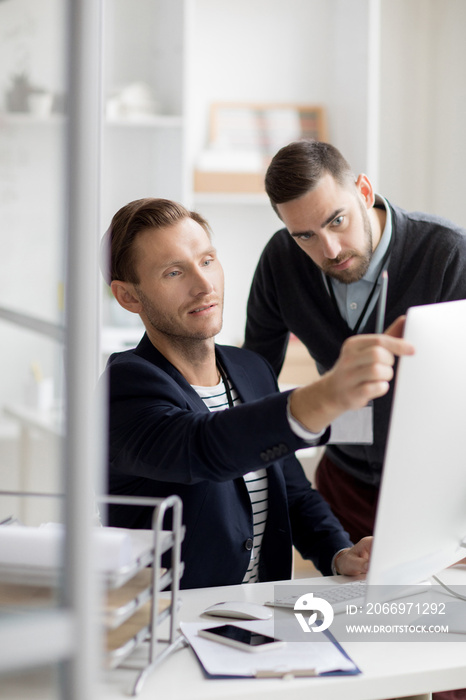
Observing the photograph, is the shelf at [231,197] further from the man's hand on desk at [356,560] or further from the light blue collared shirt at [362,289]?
the man's hand on desk at [356,560]

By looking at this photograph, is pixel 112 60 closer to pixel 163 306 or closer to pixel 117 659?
pixel 163 306

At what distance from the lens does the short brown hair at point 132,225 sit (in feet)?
4.88

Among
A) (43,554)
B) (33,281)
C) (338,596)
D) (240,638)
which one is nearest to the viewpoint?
(33,281)

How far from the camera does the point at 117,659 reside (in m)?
0.94

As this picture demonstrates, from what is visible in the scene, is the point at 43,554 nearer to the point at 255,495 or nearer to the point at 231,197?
the point at 255,495

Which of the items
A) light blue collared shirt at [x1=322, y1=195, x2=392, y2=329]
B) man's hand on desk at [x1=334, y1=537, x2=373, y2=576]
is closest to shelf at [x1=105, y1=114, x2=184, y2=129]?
light blue collared shirt at [x1=322, y1=195, x2=392, y2=329]

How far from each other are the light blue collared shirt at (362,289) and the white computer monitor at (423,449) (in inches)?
31.0

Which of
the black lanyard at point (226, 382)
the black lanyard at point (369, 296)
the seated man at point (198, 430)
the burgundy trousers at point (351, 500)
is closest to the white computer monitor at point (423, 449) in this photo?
the seated man at point (198, 430)

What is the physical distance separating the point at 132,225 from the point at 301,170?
43cm

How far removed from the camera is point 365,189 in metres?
1.86

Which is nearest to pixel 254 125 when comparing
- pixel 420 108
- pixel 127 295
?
pixel 420 108

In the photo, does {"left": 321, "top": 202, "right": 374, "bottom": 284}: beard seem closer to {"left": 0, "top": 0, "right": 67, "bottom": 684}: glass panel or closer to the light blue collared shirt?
the light blue collared shirt

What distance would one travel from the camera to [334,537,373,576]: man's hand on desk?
4.56ft

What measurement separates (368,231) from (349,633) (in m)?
0.96
